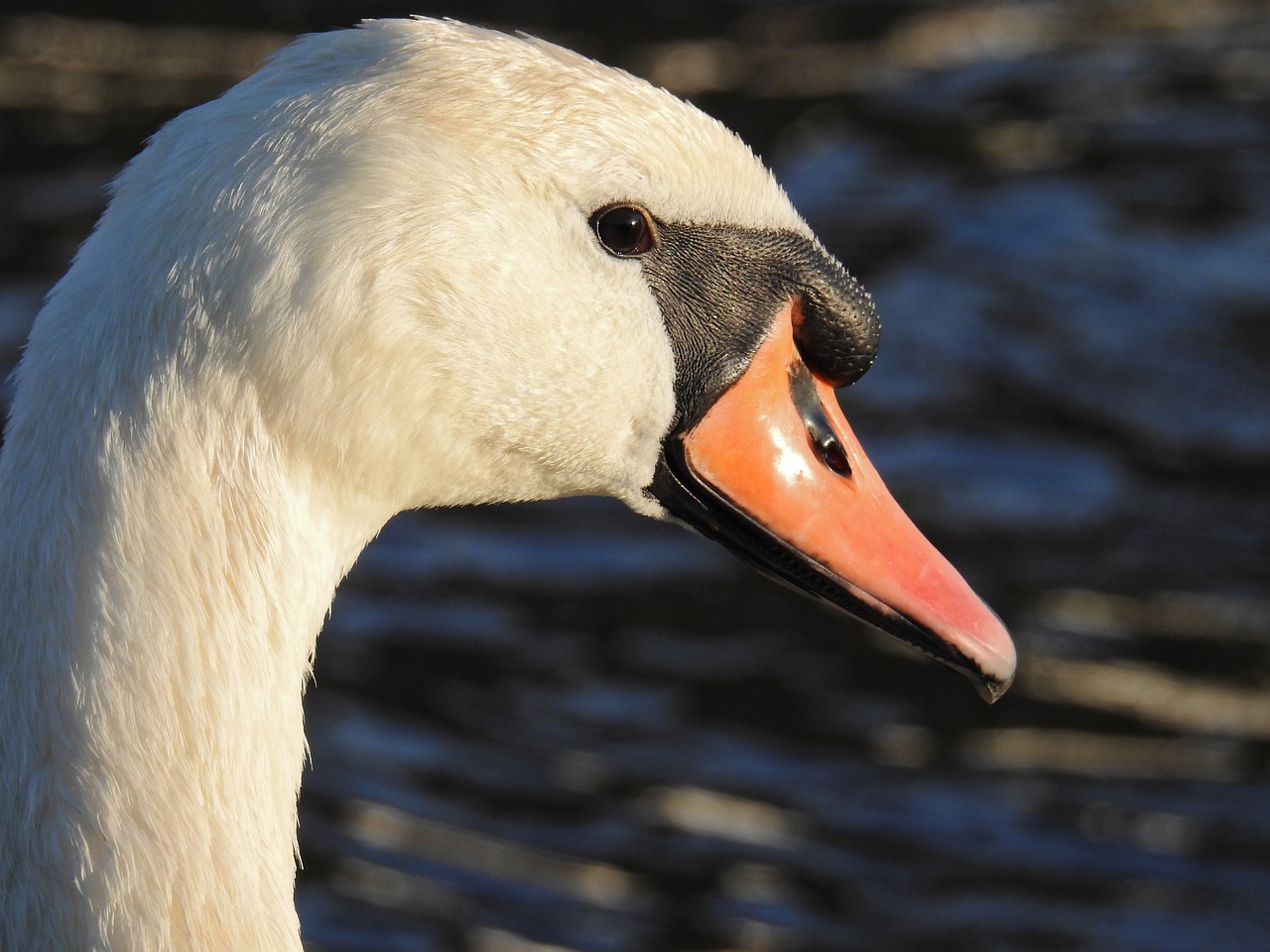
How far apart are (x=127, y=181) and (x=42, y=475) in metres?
0.47

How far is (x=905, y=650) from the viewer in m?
7.03

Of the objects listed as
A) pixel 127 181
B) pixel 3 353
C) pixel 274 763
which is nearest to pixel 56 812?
pixel 274 763

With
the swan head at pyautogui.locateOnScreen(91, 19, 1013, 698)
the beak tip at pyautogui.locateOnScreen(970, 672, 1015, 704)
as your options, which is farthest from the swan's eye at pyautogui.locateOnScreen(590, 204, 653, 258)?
the beak tip at pyautogui.locateOnScreen(970, 672, 1015, 704)

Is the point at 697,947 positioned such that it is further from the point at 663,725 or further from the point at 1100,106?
the point at 1100,106

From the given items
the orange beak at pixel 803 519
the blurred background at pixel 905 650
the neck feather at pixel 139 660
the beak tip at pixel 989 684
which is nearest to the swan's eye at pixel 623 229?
the orange beak at pixel 803 519

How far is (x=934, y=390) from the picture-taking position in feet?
27.0

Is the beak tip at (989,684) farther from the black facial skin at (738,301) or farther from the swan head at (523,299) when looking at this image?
the black facial skin at (738,301)

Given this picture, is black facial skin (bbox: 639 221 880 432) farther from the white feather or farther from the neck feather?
the neck feather

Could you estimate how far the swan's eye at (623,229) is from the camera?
10.4 feet

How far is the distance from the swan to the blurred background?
Answer: 120 inches

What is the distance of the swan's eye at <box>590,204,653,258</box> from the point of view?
316cm

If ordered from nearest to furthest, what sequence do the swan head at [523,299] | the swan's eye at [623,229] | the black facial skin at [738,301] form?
the swan head at [523,299]
the swan's eye at [623,229]
the black facial skin at [738,301]

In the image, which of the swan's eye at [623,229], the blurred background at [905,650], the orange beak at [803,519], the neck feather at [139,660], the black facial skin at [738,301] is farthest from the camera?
the blurred background at [905,650]

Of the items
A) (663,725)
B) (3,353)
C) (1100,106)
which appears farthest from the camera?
(1100,106)
